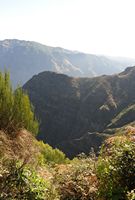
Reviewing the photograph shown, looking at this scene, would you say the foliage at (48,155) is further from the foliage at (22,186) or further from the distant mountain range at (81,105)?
the distant mountain range at (81,105)

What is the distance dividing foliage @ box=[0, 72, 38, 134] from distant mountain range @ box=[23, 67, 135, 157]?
346ft

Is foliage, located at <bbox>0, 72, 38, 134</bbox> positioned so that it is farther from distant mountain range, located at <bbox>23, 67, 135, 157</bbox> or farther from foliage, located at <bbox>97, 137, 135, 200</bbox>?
distant mountain range, located at <bbox>23, 67, 135, 157</bbox>

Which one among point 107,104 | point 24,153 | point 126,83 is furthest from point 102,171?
point 126,83

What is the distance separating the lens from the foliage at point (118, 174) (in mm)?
7027

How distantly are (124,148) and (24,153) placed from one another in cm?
607

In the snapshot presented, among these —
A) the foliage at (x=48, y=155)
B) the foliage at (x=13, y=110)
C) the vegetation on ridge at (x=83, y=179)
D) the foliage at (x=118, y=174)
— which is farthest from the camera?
the foliage at (x=48, y=155)

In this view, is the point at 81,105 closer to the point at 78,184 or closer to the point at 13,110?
the point at 13,110

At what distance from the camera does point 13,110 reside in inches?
593

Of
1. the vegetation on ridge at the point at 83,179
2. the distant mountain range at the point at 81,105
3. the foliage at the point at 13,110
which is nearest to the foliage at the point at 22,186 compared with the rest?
the vegetation on ridge at the point at 83,179

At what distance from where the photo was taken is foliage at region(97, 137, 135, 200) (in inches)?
277

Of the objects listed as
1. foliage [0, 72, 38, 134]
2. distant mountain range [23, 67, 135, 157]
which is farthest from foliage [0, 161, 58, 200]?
distant mountain range [23, 67, 135, 157]

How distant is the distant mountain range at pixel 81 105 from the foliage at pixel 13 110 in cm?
10533

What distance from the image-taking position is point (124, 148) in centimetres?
743

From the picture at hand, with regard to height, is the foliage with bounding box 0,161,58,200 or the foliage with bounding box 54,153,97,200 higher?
the foliage with bounding box 0,161,58,200
